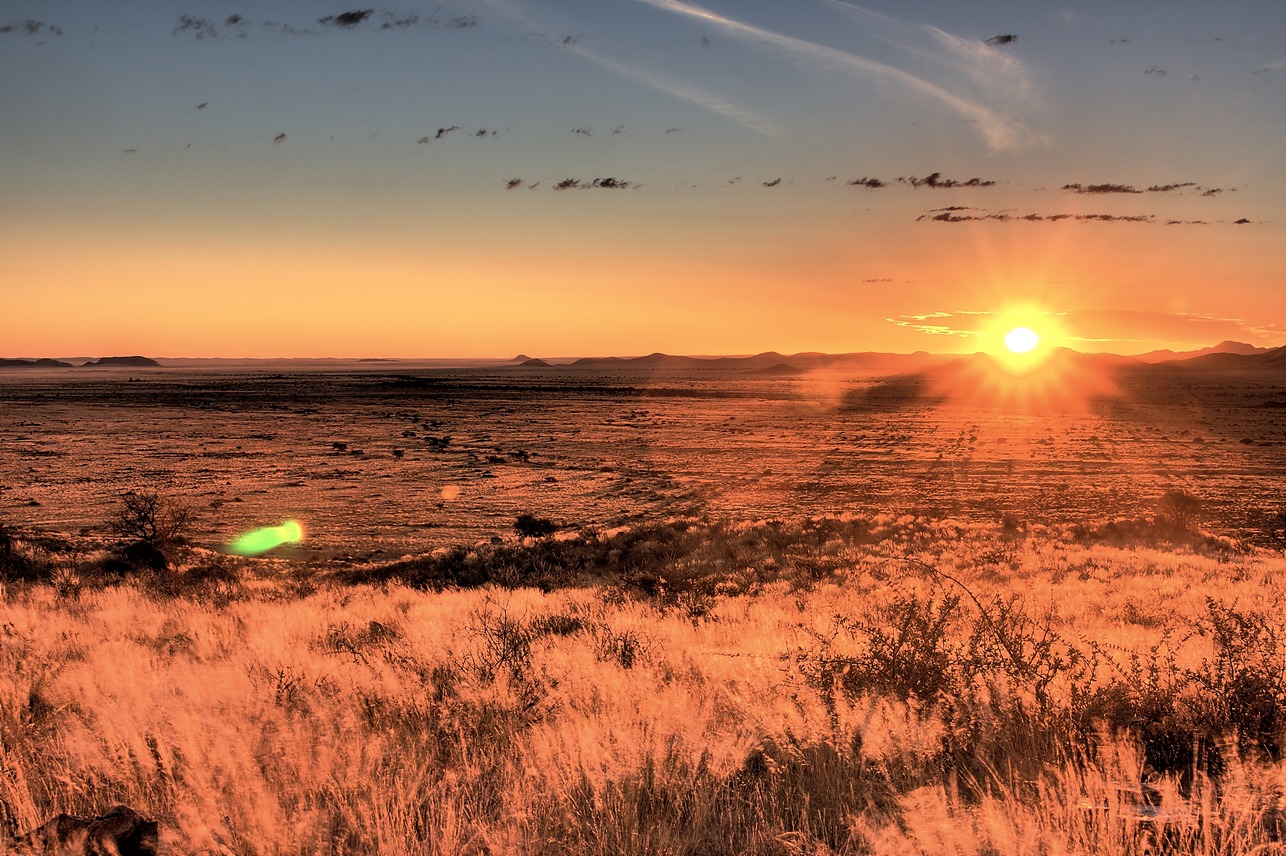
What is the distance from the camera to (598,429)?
64688mm

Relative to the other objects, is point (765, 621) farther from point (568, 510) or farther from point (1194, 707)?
point (568, 510)

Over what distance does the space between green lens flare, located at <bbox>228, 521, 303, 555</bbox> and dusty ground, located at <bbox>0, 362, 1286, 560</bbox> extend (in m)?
0.72

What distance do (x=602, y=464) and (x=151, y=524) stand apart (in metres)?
26.4

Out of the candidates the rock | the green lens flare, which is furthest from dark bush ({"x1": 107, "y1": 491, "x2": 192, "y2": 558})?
the rock

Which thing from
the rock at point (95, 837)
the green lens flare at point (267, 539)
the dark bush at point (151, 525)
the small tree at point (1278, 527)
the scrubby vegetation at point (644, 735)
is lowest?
the small tree at point (1278, 527)

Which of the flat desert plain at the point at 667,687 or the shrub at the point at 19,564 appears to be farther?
the shrub at the point at 19,564

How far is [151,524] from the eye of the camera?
803 inches

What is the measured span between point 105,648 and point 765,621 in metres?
7.57

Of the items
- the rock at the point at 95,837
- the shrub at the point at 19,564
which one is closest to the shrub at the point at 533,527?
the shrub at the point at 19,564

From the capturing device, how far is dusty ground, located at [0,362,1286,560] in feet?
94.0

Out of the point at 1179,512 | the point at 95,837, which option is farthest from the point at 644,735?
the point at 1179,512

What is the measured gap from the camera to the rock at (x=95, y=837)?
2.96m

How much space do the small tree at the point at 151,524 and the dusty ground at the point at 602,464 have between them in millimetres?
1002

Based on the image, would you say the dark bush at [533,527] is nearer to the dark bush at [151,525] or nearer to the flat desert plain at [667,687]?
the flat desert plain at [667,687]
